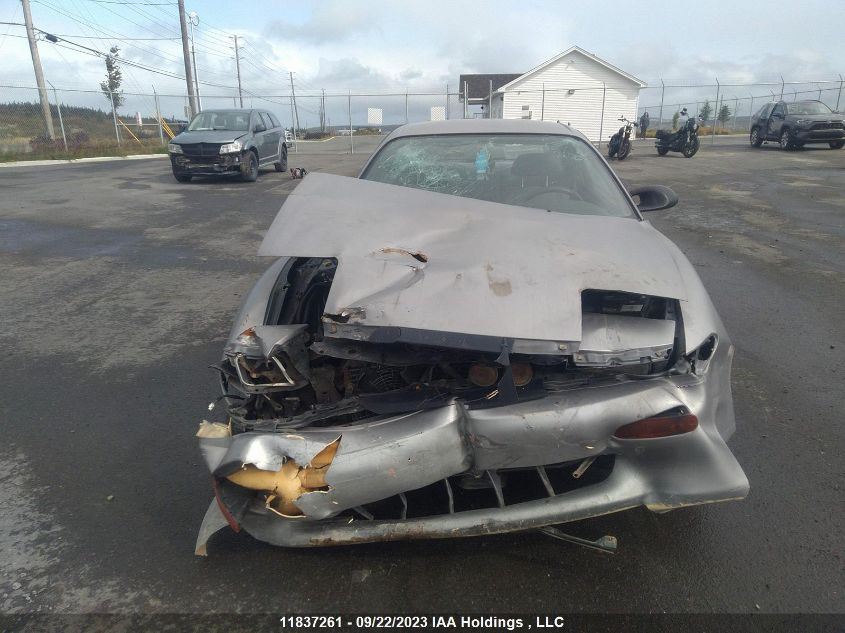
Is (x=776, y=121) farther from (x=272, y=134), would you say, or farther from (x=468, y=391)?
(x=468, y=391)

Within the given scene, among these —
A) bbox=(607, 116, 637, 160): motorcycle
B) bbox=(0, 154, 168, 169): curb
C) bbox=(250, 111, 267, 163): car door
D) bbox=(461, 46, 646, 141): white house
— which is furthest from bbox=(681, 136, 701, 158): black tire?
bbox=(0, 154, 168, 169): curb

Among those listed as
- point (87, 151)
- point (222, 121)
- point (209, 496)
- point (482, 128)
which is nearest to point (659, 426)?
point (209, 496)

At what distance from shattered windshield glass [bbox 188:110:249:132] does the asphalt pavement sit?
8999mm

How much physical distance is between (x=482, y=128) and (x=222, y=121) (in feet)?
41.5

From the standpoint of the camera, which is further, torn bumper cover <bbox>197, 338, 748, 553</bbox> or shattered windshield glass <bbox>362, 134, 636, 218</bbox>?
shattered windshield glass <bbox>362, 134, 636, 218</bbox>

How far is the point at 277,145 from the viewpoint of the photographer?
55.0 feet

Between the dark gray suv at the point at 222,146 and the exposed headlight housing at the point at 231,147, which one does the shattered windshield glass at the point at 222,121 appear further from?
the exposed headlight housing at the point at 231,147

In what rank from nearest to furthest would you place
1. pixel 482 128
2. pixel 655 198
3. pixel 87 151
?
pixel 655 198 < pixel 482 128 < pixel 87 151

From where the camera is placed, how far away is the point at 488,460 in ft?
6.64

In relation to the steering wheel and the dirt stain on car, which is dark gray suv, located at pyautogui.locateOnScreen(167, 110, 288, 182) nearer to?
the steering wheel

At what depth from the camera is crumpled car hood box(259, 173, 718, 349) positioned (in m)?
2.03

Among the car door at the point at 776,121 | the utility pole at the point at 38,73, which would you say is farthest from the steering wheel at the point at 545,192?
the utility pole at the point at 38,73

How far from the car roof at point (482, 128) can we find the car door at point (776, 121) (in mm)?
20810

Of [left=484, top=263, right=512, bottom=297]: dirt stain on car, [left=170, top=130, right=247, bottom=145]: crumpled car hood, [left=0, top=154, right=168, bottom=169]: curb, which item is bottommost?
[left=0, top=154, right=168, bottom=169]: curb
